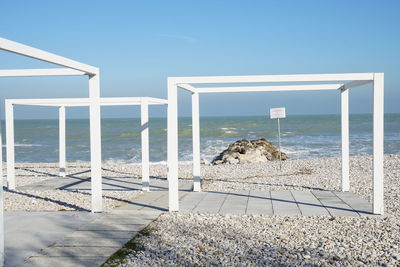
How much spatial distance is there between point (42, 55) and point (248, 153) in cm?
1481

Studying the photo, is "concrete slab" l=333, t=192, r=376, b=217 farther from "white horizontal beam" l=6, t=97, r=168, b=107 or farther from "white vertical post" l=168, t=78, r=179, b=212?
"white horizontal beam" l=6, t=97, r=168, b=107

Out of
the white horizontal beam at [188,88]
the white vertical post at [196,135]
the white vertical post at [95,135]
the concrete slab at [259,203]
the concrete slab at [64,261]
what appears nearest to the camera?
the concrete slab at [64,261]

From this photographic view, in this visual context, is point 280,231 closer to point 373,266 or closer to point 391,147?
point 373,266

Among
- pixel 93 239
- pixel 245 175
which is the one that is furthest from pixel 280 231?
pixel 245 175

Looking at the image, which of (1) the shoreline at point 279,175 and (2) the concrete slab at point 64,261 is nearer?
(2) the concrete slab at point 64,261

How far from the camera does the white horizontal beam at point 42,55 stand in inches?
196

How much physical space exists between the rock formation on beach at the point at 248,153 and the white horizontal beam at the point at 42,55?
12286 mm

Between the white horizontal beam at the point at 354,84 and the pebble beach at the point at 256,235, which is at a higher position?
the white horizontal beam at the point at 354,84

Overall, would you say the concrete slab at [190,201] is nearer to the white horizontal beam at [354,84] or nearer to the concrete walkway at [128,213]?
the concrete walkway at [128,213]

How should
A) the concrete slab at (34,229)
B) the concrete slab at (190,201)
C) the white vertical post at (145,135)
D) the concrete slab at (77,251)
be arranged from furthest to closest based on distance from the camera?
the white vertical post at (145,135) < the concrete slab at (190,201) < the concrete slab at (34,229) < the concrete slab at (77,251)

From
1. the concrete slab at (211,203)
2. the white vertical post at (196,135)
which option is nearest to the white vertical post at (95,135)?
the concrete slab at (211,203)

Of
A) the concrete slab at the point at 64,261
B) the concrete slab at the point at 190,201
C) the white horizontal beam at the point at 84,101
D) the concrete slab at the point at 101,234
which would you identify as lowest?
the concrete slab at the point at 190,201

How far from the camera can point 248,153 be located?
20.0 metres

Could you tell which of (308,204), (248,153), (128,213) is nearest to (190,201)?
(128,213)
